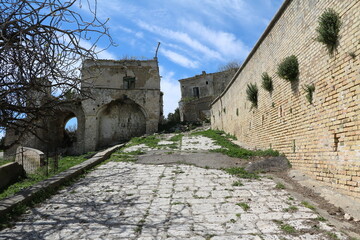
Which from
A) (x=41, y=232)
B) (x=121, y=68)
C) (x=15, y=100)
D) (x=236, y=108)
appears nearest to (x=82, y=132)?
(x=121, y=68)

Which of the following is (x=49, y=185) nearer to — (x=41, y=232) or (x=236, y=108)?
(x=41, y=232)

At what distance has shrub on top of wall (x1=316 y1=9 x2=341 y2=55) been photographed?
4754mm

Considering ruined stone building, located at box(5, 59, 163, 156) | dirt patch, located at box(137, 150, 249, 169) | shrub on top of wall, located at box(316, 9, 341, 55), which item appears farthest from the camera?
ruined stone building, located at box(5, 59, 163, 156)

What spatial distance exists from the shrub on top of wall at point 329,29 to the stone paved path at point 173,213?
302 centimetres

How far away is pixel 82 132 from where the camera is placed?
23188 mm

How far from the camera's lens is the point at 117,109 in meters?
24.1

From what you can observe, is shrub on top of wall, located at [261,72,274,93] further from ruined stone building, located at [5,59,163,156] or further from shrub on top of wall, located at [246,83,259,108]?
ruined stone building, located at [5,59,163,156]

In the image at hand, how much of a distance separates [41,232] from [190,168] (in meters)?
4.99

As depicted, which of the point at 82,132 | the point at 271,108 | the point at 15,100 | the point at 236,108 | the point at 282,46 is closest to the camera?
the point at 15,100

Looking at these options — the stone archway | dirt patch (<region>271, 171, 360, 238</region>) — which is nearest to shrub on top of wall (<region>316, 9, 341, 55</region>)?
dirt patch (<region>271, 171, 360, 238</region>)

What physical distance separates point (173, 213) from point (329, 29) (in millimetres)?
4444

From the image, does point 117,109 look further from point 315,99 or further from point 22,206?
point 315,99

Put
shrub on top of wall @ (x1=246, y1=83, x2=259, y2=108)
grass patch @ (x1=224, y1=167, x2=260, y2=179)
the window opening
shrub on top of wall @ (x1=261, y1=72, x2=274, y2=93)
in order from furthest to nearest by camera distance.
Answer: the window opening
shrub on top of wall @ (x1=246, y1=83, x2=259, y2=108)
shrub on top of wall @ (x1=261, y1=72, x2=274, y2=93)
grass patch @ (x1=224, y1=167, x2=260, y2=179)

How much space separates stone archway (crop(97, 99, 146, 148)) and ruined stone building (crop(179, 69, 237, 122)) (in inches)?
355
